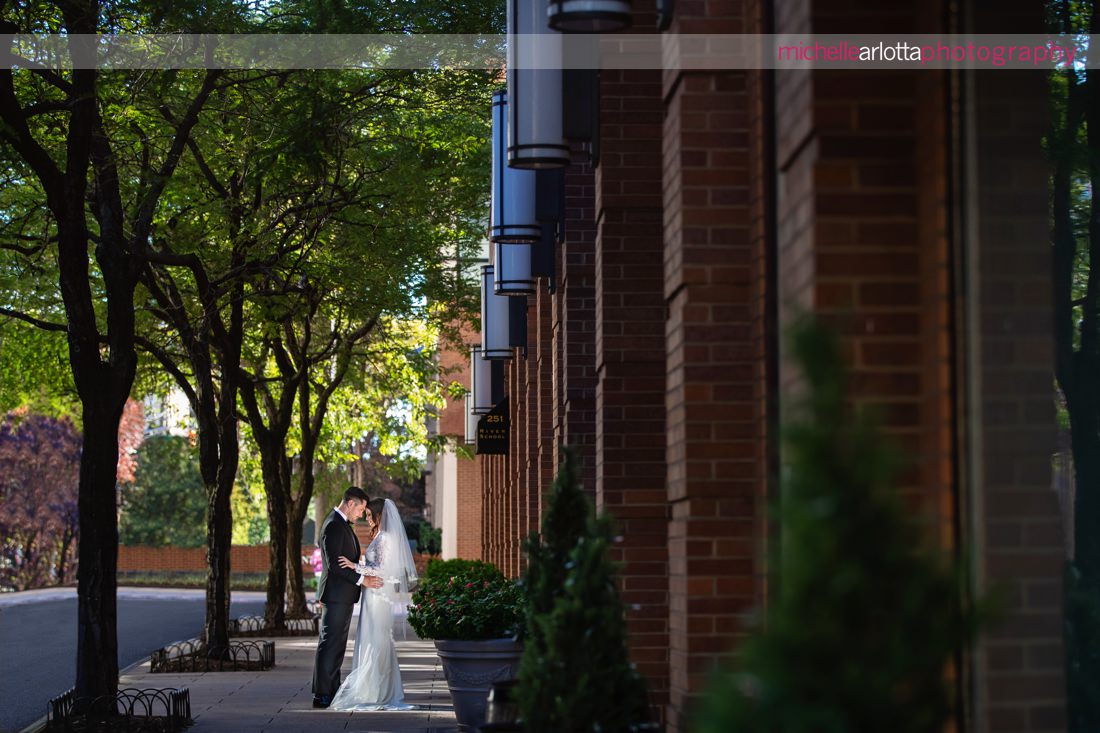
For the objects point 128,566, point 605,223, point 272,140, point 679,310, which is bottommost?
point 128,566

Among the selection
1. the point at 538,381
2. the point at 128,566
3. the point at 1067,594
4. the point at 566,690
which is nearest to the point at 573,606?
the point at 566,690

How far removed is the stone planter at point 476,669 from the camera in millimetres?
12617

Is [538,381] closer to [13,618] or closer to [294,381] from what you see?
[294,381]

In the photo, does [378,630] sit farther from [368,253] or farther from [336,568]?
[368,253]

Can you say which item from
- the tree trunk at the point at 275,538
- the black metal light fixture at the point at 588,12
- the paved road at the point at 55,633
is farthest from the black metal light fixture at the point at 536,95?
the tree trunk at the point at 275,538

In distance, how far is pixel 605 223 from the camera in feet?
34.3

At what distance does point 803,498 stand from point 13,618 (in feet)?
121

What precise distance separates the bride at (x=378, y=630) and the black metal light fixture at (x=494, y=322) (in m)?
8.14

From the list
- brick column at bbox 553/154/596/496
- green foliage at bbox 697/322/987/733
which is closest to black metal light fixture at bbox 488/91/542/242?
brick column at bbox 553/154/596/496

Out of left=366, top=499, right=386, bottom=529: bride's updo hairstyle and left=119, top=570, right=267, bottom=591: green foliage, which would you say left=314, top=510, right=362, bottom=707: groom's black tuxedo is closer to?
left=366, top=499, right=386, bottom=529: bride's updo hairstyle

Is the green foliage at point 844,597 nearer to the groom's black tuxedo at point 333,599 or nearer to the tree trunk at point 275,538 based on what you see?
the groom's black tuxedo at point 333,599

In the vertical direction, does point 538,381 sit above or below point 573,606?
above

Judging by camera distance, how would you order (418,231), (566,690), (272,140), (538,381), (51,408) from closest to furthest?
(566,690) → (272,140) → (538,381) → (418,231) → (51,408)

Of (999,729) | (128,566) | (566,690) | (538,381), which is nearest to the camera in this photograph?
(999,729)
